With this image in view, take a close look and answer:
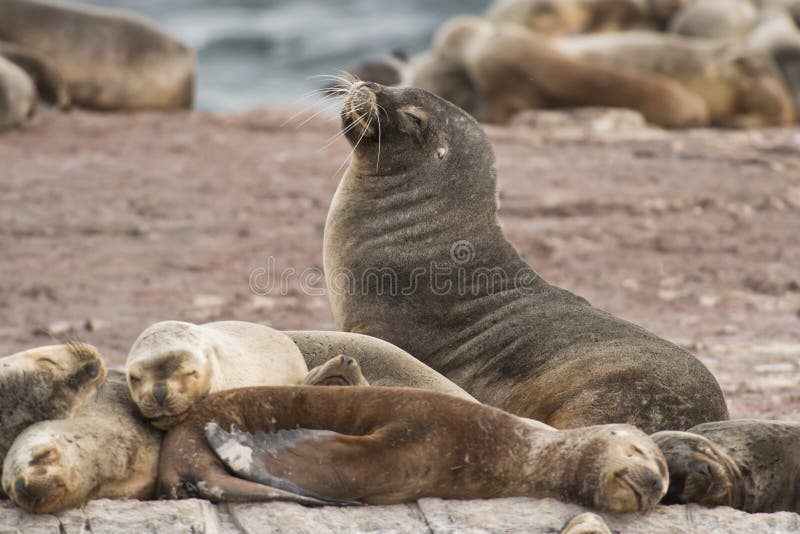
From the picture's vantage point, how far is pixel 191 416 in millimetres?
3904

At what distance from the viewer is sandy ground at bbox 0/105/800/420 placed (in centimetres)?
858

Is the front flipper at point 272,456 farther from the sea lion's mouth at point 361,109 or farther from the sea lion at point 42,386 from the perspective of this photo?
the sea lion's mouth at point 361,109

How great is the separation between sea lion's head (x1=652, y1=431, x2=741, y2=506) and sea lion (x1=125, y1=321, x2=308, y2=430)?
1.21 meters

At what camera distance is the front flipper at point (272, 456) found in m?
3.76

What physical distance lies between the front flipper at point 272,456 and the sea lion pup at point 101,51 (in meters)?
11.8

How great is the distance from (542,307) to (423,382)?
1147 millimetres

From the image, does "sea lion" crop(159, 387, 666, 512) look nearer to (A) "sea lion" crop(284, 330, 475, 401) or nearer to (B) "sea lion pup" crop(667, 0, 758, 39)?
(A) "sea lion" crop(284, 330, 475, 401)

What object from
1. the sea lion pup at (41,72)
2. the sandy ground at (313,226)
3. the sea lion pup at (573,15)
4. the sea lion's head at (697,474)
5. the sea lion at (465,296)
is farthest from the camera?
the sea lion pup at (573,15)

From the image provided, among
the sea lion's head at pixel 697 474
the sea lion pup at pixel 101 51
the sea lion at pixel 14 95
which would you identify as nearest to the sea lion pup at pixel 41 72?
the sea lion pup at pixel 101 51

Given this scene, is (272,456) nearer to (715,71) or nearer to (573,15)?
(715,71)

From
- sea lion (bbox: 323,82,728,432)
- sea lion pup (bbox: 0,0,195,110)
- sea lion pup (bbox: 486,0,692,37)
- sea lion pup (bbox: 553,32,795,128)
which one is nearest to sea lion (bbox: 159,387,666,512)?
sea lion (bbox: 323,82,728,432)

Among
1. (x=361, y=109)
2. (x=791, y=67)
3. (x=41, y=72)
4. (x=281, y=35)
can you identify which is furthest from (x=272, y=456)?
(x=281, y=35)

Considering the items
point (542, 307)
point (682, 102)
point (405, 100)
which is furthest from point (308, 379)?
point (682, 102)

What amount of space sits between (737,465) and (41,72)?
38.1 feet
